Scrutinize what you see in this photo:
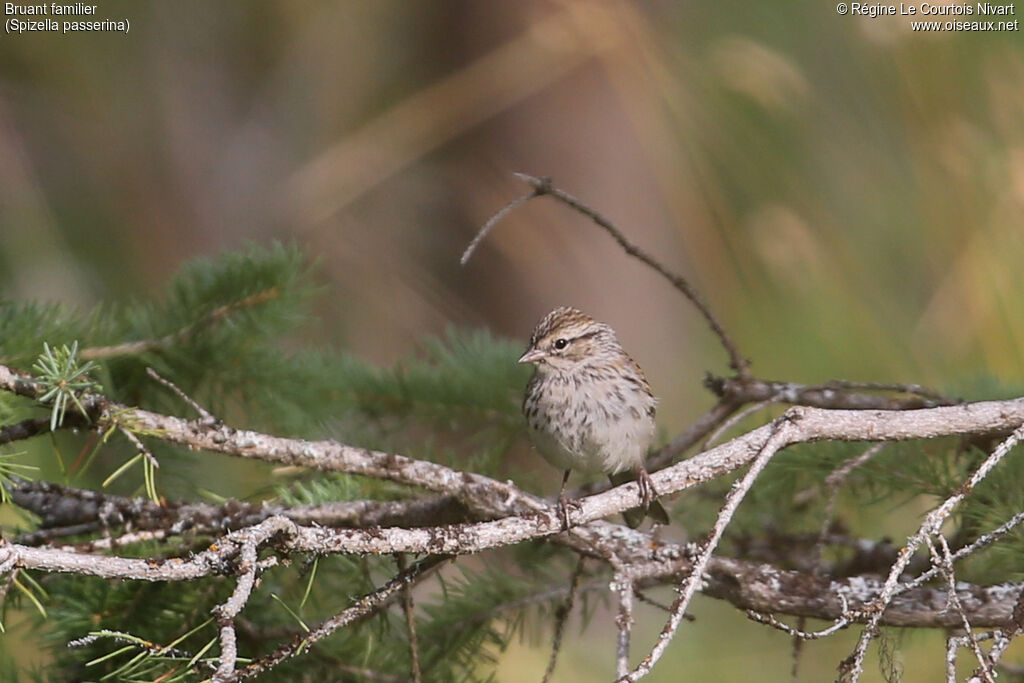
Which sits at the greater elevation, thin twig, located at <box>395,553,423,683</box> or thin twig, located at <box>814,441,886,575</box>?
thin twig, located at <box>814,441,886,575</box>

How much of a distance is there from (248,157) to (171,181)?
921mm

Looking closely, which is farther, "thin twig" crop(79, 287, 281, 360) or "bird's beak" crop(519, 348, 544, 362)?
"bird's beak" crop(519, 348, 544, 362)

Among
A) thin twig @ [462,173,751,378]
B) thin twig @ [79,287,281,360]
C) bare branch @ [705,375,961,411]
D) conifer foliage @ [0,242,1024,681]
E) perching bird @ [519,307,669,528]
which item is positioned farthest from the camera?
perching bird @ [519,307,669,528]

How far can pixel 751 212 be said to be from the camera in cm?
456

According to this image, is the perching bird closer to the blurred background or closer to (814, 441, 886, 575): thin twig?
(814, 441, 886, 575): thin twig

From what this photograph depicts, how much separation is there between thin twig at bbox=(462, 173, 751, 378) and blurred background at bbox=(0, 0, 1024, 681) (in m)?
0.80

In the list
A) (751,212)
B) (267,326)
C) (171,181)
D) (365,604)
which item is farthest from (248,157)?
(365,604)

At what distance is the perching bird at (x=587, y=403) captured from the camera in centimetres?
275

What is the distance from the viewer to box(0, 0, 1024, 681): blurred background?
10.8ft

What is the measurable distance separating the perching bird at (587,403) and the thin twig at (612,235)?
1.33 ft

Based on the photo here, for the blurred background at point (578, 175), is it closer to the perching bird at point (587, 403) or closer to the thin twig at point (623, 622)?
the perching bird at point (587, 403)

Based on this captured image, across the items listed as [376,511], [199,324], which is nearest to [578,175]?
[199,324]

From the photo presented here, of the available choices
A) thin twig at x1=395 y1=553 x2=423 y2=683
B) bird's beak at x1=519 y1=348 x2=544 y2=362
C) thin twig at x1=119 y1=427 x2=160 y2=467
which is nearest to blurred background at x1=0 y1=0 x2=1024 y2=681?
bird's beak at x1=519 y1=348 x2=544 y2=362

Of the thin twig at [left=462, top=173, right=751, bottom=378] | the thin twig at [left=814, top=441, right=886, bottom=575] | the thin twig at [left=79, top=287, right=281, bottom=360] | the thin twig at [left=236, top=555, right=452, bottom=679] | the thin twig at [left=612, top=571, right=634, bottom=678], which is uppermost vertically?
the thin twig at [left=462, top=173, right=751, bottom=378]
